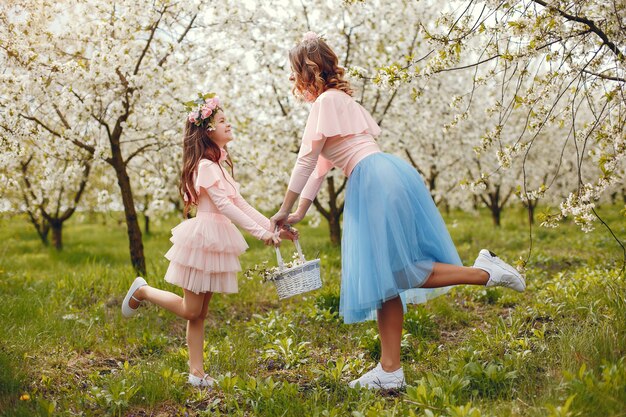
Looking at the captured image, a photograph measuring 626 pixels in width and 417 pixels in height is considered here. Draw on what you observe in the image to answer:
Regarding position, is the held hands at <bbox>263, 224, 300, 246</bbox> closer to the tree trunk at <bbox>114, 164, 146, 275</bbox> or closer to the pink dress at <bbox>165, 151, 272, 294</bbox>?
the pink dress at <bbox>165, 151, 272, 294</bbox>

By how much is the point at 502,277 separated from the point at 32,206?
31.7ft

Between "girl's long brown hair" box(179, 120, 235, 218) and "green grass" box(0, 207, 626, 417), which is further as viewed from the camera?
"girl's long brown hair" box(179, 120, 235, 218)

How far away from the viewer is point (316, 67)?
343 centimetres

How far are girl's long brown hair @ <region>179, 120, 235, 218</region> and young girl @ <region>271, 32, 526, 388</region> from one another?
579mm

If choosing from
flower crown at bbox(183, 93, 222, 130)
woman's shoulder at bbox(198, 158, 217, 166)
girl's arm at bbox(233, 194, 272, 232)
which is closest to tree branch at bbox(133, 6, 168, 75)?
flower crown at bbox(183, 93, 222, 130)

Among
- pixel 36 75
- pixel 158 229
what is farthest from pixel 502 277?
pixel 158 229

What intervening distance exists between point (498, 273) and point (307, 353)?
1.36 metres

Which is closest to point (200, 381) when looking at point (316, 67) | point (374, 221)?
point (374, 221)

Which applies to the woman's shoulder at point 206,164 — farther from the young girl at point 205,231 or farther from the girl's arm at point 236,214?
the girl's arm at point 236,214

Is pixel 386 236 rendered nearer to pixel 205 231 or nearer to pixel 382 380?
pixel 382 380

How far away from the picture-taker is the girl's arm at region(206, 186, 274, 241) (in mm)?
3414

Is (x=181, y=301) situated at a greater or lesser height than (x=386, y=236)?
lesser

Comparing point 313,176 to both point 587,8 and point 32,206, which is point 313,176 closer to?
point 587,8

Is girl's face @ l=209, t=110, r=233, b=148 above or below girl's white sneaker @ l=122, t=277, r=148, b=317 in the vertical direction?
above
